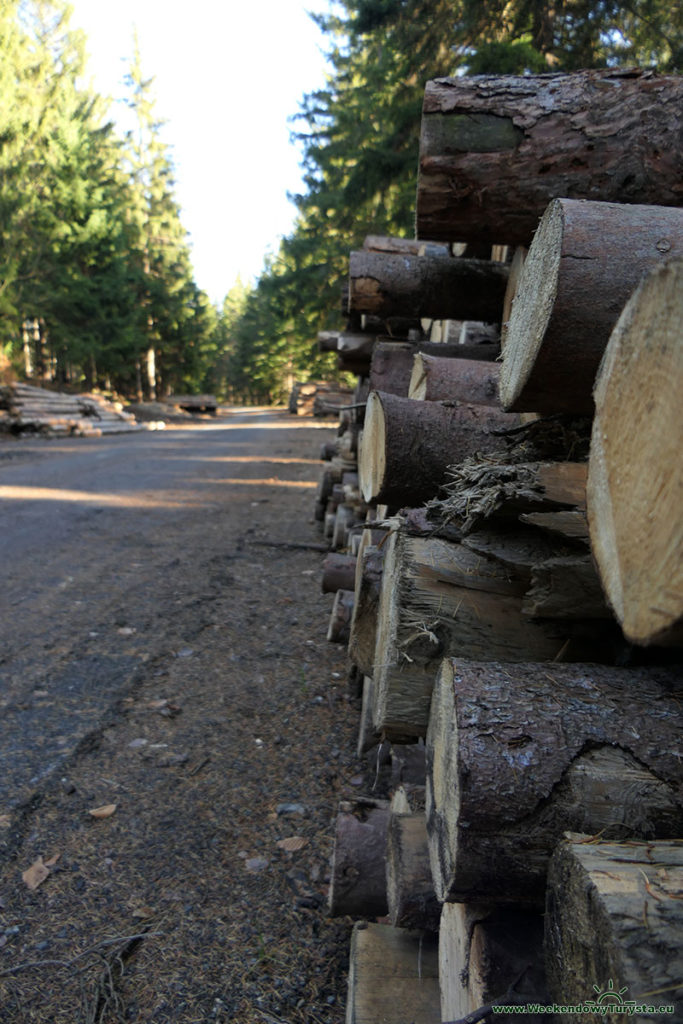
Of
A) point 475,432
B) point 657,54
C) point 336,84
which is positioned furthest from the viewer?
point 336,84

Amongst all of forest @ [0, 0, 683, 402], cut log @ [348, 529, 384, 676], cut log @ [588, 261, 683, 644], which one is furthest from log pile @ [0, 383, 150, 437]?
cut log @ [588, 261, 683, 644]

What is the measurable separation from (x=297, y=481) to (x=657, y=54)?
754cm

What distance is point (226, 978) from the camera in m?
1.98

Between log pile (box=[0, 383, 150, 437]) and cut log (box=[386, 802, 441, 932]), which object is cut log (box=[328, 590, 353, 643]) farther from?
log pile (box=[0, 383, 150, 437])

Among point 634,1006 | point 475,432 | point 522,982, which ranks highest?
point 475,432

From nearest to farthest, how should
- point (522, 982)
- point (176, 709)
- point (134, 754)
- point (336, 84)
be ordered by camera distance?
point (522, 982) → point (134, 754) → point (176, 709) → point (336, 84)

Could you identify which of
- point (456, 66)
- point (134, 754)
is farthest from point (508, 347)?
point (456, 66)

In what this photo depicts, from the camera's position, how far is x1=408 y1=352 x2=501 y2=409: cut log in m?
2.65

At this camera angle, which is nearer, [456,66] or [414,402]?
[414,402]

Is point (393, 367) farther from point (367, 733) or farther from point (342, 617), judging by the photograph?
point (367, 733)

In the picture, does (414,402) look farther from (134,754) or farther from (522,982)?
(134,754)

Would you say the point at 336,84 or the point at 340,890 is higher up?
the point at 336,84

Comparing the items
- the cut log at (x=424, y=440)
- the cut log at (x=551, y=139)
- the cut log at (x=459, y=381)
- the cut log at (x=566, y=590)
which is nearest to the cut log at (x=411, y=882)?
the cut log at (x=566, y=590)

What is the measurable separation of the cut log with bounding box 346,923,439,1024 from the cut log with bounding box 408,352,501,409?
1.78 metres
